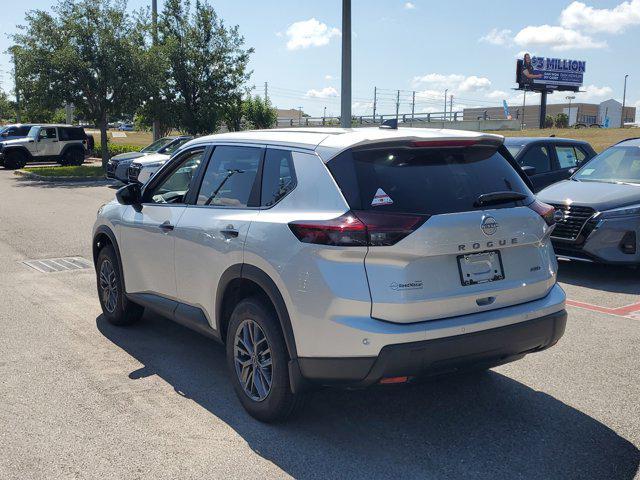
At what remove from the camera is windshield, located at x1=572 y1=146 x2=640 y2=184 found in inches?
356

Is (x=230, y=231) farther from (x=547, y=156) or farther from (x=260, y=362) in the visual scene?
(x=547, y=156)

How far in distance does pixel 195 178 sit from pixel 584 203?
17.6 feet

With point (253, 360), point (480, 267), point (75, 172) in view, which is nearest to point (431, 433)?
point (480, 267)

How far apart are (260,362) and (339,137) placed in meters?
1.45

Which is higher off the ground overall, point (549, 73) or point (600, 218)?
point (549, 73)

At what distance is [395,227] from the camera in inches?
138

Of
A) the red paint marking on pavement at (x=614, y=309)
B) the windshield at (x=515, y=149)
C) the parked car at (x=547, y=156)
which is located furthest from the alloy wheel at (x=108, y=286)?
the windshield at (x=515, y=149)

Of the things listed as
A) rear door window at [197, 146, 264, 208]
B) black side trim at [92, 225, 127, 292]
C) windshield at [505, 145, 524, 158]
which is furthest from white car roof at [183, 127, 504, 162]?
windshield at [505, 145, 524, 158]

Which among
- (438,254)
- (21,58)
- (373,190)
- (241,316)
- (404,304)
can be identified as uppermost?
(21,58)

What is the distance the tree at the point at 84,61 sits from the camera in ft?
85.2

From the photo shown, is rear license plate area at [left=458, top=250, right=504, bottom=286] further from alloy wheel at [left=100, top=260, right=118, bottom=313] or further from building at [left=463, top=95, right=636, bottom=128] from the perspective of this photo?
building at [left=463, top=95, right=636, bottom=128]

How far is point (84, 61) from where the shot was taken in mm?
26281

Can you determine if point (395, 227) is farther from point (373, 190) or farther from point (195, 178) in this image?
point (195, 178)

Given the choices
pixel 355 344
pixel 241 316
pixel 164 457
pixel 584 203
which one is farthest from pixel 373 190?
pixel 584 203
